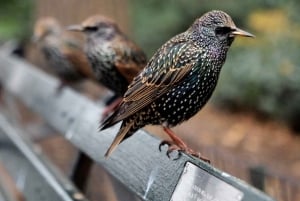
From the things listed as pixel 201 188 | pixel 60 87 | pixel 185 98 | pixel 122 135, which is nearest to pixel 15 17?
pixel 60 87

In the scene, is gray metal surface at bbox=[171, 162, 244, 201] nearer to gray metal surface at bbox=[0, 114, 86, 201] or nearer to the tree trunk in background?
gray metal surface at bbox=[0, 114, 86, 201]

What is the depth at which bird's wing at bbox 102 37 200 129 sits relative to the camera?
12.5 ft

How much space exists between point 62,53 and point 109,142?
3128mm

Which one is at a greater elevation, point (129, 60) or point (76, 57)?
point (129, 60)

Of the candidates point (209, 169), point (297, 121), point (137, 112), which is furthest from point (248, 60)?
point (209, 169)

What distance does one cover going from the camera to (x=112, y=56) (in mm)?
5418

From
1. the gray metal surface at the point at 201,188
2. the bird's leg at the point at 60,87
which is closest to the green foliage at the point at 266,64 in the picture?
the bird's leg at the point at 60,87

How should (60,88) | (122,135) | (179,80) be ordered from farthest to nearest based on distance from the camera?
1. (60,88)
2. (122,135)
3. (179,80)

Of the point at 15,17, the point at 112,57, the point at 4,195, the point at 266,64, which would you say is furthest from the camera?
the point at 15,17

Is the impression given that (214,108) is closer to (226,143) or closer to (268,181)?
(226,143)

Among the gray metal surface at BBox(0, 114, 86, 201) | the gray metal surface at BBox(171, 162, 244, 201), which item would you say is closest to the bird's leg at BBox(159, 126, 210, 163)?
the gray metal surface at BBox(171, 162, 244, 201)

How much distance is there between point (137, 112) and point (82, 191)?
56.0 inches

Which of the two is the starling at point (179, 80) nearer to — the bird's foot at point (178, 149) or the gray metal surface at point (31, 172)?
the bird's foot at point (178, 149)

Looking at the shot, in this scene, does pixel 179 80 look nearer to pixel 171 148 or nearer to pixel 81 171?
pixel 171 148
